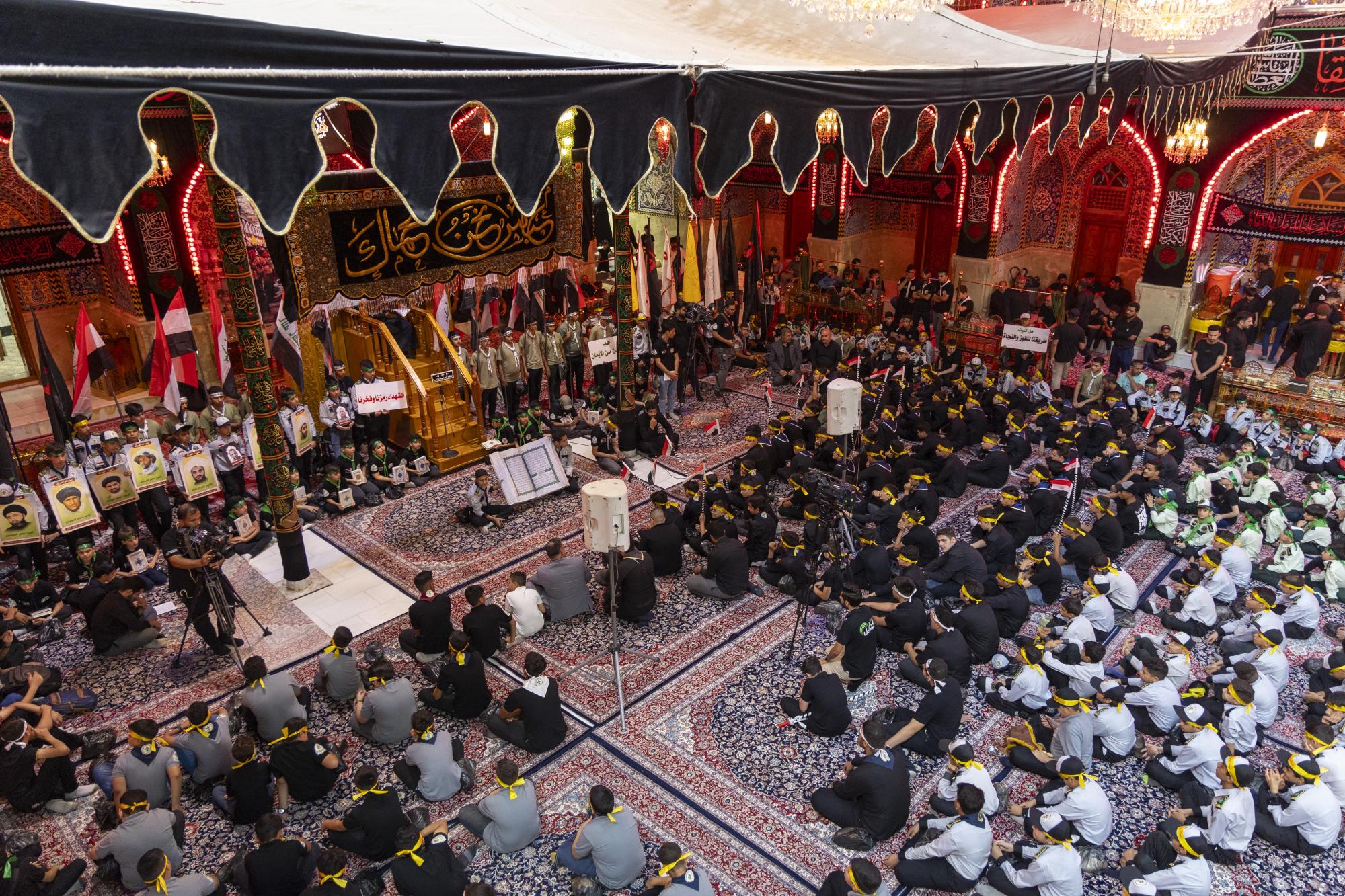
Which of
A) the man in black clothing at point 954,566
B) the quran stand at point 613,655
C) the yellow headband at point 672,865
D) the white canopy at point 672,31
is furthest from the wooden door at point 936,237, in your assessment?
the yellow headband at point 672,865

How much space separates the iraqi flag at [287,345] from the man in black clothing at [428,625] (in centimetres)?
463

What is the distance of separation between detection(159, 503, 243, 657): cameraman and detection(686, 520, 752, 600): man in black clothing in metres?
4.62

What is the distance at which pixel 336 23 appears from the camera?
21.4 feet

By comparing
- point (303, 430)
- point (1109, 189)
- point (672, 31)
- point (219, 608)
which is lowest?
point (219, 608)

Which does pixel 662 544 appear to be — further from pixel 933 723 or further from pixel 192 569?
pixel 192 569

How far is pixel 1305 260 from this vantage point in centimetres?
1706

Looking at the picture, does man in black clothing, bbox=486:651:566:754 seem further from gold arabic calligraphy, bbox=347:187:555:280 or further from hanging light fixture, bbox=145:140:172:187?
hanging light fixture, bbox=145:140:172:187

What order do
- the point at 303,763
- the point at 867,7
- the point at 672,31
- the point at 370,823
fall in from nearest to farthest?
the point at 370,823, the point at 303,763, the point at 867,7, the point at 672,31

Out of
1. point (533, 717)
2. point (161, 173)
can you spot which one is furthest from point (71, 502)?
point (161, 173)

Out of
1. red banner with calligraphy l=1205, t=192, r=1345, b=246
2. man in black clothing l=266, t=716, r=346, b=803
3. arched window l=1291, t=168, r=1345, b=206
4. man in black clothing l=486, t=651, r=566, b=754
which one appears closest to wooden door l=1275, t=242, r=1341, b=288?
arched window l=1291, t=168, r=1345, b=206

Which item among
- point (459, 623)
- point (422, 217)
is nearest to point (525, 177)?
point (422, 217)

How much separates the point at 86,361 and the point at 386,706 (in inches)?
266

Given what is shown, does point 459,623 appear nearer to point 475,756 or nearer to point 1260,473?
point 475,756

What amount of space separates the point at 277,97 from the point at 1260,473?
10758mm
